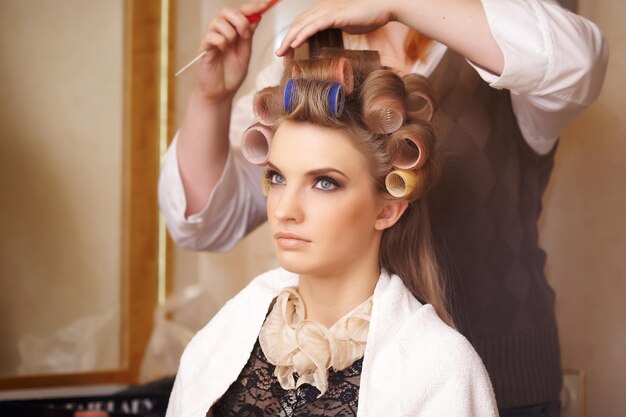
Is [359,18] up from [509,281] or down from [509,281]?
up

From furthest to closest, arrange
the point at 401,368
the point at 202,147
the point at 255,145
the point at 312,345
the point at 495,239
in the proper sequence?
the point at 202,147 < the point at 495,239 < the point at 255,145 < the point at 312,345 < the point at 401,368

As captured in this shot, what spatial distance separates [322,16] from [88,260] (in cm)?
176

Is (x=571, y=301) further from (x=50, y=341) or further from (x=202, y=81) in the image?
(x=50, y=341)

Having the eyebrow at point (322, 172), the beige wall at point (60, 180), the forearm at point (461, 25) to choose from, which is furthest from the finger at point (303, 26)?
the beige wall at point (60, 180)

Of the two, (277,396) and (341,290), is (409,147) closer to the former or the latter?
(341,290)

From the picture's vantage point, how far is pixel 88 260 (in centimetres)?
279

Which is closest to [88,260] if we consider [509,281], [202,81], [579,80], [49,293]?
[49,293]

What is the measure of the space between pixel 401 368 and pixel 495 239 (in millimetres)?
426

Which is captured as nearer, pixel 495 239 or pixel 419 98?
pixel 419 98

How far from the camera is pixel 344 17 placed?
125 cm

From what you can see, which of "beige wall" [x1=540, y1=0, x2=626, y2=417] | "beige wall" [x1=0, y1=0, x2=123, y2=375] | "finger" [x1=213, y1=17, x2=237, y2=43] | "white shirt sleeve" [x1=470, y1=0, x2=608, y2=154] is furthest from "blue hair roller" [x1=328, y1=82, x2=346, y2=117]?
"beige wall" [x1=0, y1=0, x2=123, y2=375]

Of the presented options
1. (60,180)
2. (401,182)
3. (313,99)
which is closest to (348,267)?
(401,182)

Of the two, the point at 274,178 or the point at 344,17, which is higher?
the point at 344,17

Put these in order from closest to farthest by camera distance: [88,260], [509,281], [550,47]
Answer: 1. [550,47]
2. [509,281]
3. [88,260]
